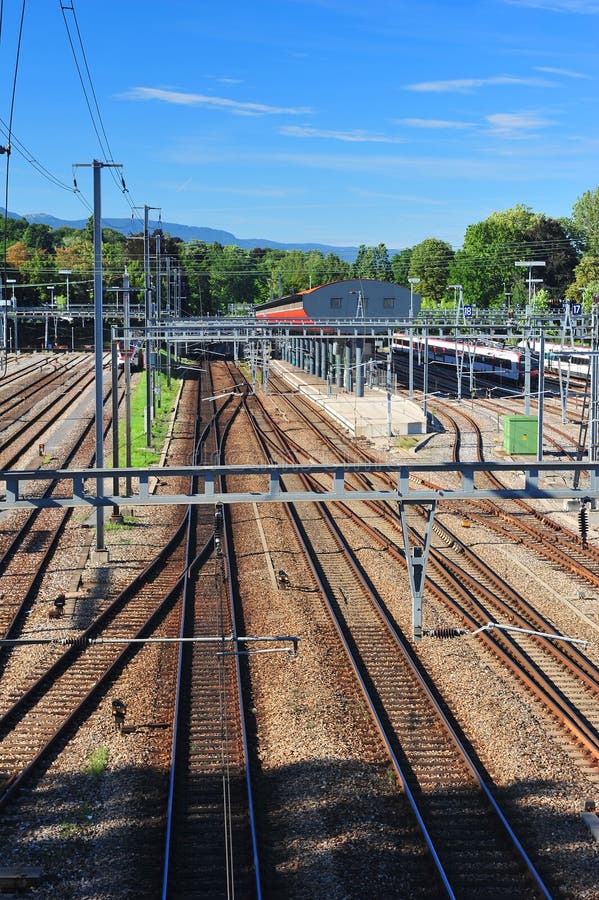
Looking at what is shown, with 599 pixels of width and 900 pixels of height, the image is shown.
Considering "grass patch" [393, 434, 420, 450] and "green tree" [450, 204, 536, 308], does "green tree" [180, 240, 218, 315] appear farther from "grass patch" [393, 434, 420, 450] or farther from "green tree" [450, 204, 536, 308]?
"grass patch" [393, 434, 420, 450]

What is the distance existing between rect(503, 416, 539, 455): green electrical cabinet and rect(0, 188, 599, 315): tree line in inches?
1146

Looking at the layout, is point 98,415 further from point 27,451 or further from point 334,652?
point 27,451

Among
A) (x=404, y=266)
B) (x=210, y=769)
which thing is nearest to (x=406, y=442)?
(x=210, y=769)

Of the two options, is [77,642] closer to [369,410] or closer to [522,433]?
[522,433]

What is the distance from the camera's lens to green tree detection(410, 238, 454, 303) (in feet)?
318

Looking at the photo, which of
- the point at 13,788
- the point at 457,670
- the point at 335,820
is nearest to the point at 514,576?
the point at 457,670

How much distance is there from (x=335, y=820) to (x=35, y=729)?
3407 millimetres

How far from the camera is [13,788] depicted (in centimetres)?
857

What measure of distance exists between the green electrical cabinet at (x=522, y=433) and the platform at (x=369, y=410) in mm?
3858

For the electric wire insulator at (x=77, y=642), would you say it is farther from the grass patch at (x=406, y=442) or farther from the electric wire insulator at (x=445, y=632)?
the grass patch at (x=406, y=442)

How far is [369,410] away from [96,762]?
28.1 metres

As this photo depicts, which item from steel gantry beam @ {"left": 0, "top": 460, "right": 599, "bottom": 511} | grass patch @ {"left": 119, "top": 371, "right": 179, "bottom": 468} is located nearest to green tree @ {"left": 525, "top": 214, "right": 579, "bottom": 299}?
grass patch @ {"left": 119, "top": 371, "right": 179, "bottom": 468}

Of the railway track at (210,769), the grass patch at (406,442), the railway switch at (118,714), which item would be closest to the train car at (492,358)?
the grass patch at (406,442)

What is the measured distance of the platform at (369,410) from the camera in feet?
Answer: 102
